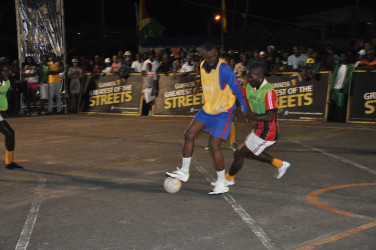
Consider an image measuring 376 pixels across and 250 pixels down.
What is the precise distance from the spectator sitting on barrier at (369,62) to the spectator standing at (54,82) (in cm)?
1010

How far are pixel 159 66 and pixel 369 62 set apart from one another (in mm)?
6761

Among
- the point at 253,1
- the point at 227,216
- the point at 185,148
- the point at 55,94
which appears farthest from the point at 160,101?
the point at 253,1

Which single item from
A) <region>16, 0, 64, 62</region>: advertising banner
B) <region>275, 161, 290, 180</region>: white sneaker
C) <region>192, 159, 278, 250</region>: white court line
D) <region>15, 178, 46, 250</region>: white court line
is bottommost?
<region>15, 178, 46, 250</region>: white court line

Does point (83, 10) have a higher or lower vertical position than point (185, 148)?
higher

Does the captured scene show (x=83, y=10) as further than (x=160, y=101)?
Yes

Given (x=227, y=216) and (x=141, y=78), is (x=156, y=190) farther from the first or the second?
(x=141, y=78)

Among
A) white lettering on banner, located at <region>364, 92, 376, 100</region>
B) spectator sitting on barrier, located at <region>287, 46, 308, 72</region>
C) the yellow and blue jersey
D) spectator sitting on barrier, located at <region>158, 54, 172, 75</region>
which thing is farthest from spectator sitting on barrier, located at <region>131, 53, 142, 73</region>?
the yellow and blue jersey

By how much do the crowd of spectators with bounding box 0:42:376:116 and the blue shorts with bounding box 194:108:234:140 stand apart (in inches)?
292

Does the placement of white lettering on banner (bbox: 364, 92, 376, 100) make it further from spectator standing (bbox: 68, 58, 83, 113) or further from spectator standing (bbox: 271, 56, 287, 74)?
spectator standing (bbox: 68, 58, 83, 113)

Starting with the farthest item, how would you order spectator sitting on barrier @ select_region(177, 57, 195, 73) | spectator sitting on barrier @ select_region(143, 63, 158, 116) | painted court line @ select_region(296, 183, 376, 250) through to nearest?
1. spectator sitting on barrier @ select_region(143, 63, 158, 116)
2. spectator sitting on barrier @ select_region(177, 57, 195, 73)
3. painted court line @ select_region(296, 183, 376, 250)

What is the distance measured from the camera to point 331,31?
55375mm

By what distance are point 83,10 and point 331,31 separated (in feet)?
84.4

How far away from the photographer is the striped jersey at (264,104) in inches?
268

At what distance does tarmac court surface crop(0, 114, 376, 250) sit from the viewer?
4980 millimetres
